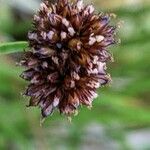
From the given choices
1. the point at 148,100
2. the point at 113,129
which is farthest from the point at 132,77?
the point at 148,100

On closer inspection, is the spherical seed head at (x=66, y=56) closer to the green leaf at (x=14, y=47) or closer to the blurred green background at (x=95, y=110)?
the green leaf at (x=14, y=47)

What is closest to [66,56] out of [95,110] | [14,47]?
[14,47]

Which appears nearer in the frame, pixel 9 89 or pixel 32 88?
pixel 32 88

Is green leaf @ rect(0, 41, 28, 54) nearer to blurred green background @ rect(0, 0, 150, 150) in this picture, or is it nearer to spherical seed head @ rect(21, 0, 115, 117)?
spherical seed head @ rect(21, 0, 115, 117)

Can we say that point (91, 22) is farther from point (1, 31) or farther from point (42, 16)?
point (1, 31)

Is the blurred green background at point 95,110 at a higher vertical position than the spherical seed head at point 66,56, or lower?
lower

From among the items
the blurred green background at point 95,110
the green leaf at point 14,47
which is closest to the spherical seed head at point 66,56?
the green leaf at point 14,47
